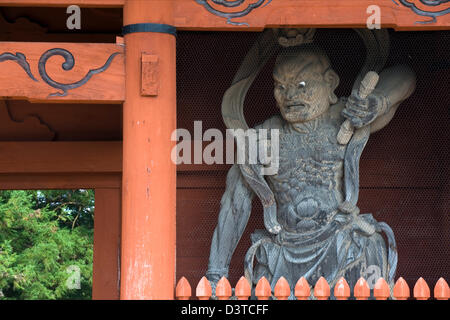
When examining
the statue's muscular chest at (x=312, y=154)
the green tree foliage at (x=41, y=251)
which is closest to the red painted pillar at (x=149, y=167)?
the statue's muscular chest at (x=312, y=154)

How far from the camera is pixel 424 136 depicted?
6320 mm

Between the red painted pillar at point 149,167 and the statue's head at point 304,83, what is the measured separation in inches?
36.6

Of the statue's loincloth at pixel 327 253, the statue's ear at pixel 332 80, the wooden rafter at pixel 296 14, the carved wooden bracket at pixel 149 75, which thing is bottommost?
the statue's loincloth at pixel 327 253

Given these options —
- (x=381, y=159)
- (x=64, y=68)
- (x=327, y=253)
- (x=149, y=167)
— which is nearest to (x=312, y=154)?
(x=327, y=253)

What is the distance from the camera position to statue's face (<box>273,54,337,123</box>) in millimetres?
5809

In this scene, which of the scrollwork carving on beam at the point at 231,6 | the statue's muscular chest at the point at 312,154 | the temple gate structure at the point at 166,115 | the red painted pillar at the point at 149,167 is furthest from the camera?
the statue's muscular chest at the point at 312,154

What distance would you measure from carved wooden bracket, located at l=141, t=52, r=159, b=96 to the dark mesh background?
40.3 inches

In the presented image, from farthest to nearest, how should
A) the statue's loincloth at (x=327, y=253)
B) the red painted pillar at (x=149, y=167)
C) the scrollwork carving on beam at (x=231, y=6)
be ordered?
the statue's loincloth at (x=327, y=253) < the scrollwork carving on beam at (x=231, y=6) < the red painted pillar at (x=149, y=167)

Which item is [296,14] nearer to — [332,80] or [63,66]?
[332,80]

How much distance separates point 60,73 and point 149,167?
2.06 ft

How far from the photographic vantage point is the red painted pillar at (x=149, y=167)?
4.88 m

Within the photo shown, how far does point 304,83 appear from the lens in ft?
19.1

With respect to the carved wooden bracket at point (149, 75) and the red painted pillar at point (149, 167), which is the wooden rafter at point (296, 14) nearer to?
the red painted pillar at point (149, 167)

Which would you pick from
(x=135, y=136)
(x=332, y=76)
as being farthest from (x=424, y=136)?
(x=135, y=136)
